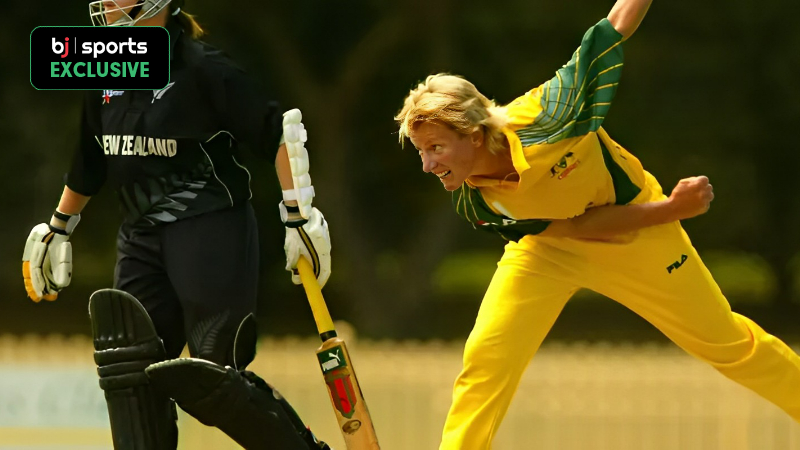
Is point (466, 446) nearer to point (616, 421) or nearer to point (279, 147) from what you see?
point (279, 147)

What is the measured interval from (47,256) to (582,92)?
1689 millimetres

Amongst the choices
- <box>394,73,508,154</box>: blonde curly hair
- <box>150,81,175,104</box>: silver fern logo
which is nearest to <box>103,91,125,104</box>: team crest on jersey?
<box>150,81,175,104</box>: silver fern logo

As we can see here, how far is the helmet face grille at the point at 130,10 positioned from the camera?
3428mm

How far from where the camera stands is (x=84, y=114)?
3.58 metres

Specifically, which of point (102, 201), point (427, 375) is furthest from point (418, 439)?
point (102, 201)

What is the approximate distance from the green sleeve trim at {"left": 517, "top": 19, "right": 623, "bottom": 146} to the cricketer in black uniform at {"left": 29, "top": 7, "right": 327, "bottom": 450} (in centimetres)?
74

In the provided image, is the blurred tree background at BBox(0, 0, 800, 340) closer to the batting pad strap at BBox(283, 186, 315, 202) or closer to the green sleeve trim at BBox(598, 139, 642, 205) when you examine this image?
the batting pad strap at BBox(283, 186, 315, 202)

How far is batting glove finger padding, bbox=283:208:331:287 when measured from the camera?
11.6 ft

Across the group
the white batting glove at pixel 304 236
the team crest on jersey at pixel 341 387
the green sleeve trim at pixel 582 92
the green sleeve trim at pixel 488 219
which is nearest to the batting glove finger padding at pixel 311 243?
the white batting glove at pixel 304 236

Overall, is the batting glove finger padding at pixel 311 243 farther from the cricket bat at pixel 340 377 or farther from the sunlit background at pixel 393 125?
the sunlit background at pixel 393 125

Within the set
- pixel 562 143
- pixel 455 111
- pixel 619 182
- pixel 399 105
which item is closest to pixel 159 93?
pixel 455 111

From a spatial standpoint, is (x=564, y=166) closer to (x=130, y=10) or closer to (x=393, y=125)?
(x=130, y=10)

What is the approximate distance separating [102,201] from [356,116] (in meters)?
2.22

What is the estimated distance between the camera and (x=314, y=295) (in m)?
3.57
